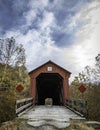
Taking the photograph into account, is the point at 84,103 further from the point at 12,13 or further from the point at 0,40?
the point at 0,40

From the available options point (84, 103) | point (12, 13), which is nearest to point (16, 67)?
point (12, 13)

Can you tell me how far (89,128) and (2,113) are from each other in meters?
6.11

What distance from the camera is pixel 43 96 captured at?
2656cm

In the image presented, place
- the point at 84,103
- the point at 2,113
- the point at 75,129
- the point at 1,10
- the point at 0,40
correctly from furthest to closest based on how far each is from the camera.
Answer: the point at 0,40
the point at 1,10
the point at 2,113
the point at 84,103
the point at 75,129

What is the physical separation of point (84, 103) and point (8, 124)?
10.3 ft

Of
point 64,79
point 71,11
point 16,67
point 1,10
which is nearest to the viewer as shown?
point 71,11

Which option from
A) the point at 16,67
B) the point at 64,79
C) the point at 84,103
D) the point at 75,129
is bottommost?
the point at 75,129

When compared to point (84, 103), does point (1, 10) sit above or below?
above

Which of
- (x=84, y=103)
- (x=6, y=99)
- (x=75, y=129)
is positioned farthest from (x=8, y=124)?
(x=6, y=99)

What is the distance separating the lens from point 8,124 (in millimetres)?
5312

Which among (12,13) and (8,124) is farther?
(12,13)

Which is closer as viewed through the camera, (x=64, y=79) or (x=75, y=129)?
(x=75, y=129)

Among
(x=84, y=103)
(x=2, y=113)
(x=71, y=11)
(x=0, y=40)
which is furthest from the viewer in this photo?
(x=0, y=40)

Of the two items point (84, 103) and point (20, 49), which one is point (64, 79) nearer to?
point (84, 103)
